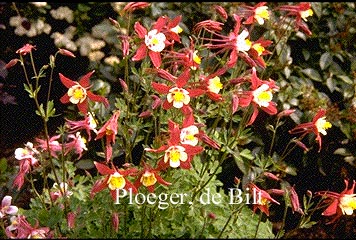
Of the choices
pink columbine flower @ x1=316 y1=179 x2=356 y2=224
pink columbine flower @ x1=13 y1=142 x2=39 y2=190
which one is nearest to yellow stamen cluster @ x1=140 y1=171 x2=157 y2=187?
pink columbine flower @ x1=13 y1=142 x2=39 y2=190

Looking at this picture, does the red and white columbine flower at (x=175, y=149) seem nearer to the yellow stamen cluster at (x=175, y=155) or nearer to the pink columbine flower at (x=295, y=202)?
the yellow stamen cluster at (x=175, y=155)

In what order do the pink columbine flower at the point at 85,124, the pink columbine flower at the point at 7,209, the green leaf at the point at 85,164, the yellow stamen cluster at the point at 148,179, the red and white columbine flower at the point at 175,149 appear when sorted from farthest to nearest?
the green leaf at the point at 85,164 < the pink columbine flower at the point at 7,209 < the pink columbine flower at the point at 85,124 < the yellow stamen cluster at the point at 148,179 < the red and white columbine flower at the point at 175,149

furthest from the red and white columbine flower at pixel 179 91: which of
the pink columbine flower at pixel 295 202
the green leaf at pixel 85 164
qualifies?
the green leaf at pixel 85 164

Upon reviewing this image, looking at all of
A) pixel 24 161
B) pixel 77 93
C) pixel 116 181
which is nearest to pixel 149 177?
pixel 116 181

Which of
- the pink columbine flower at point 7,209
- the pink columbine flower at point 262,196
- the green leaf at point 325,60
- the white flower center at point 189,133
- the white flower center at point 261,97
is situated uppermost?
the white flower center at point 261,97

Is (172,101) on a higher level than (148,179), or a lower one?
higher

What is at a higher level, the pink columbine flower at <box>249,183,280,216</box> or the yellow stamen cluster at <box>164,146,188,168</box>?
the yellow stamen cluster at <box>164,146,188,168</box>

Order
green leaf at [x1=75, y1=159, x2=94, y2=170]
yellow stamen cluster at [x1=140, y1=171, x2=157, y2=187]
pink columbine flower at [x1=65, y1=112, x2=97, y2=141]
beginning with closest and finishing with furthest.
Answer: yellow stamen cluster at [x1=140, y1=171, x2=157, y2=187] → pink columbine flower at [x1=65, y1=112, x2=97, y2=141] → green leaf at [x1=75, y1=159, x2=94, y2=170]

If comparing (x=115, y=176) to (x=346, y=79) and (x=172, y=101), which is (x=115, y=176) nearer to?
(x=172, y=101)

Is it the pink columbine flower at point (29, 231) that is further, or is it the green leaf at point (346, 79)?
the green leaf at point (346, 79)

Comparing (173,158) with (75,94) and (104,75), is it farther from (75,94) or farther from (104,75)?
(104,75)

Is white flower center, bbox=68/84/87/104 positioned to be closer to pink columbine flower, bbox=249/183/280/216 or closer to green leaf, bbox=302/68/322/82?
pink columbine flower, bbox=249/183/280/216

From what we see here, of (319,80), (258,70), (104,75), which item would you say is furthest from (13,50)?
(319,80)

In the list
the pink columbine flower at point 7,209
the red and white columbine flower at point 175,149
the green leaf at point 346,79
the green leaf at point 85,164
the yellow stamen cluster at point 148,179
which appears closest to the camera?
the red and white columbine flower at point 175,149
